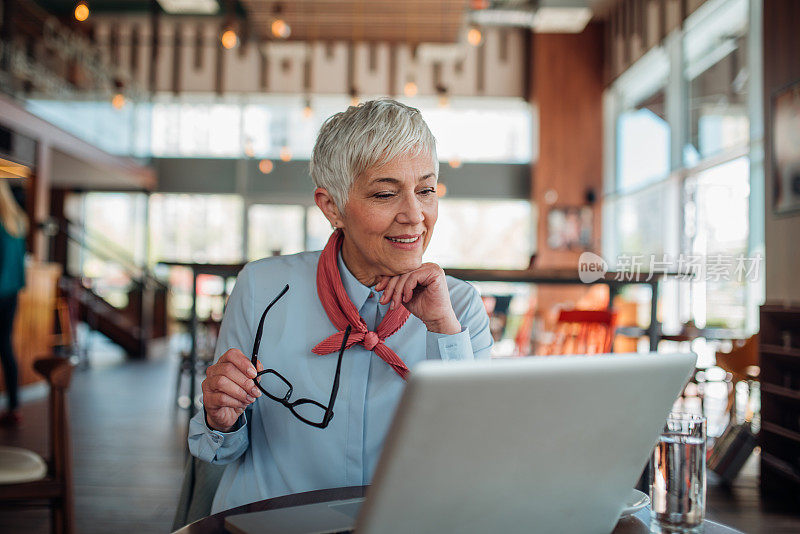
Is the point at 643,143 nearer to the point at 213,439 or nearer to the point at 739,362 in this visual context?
the point at 739,362

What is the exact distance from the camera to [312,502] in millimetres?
885

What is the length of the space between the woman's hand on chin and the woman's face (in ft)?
0.30

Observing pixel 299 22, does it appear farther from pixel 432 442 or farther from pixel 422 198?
pixel 432 442

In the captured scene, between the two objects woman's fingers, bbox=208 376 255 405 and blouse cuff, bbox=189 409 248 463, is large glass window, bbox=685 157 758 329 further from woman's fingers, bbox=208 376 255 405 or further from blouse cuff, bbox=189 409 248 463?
woman's fingers, bbox=208 376 255 405

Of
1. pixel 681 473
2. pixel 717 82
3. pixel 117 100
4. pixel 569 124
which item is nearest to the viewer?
pixel 681 473

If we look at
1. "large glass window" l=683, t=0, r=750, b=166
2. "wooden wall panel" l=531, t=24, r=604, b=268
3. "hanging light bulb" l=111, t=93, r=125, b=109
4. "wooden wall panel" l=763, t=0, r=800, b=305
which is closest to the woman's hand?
"wooden wall panel" l=763, t=0, r=800, b=305

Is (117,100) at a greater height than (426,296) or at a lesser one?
greater

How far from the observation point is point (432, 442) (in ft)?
1.74

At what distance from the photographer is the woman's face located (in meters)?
1.20

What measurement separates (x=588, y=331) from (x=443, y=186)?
5.66 m

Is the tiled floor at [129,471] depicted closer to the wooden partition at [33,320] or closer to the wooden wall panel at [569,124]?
the wooden partition at [33,320]

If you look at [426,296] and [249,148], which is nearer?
[426,296]

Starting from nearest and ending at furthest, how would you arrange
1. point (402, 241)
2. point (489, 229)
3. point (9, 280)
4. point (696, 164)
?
point (402, 241) < point (9, 280) < point (696, 164) < point (489, 229)

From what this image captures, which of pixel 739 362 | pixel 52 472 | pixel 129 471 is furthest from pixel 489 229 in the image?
pixel 52 472
